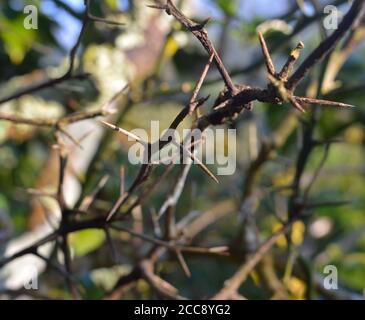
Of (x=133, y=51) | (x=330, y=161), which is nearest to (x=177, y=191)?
(x=133, y=51)

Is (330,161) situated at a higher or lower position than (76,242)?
higher

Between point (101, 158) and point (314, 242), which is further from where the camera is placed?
point (314, 242)

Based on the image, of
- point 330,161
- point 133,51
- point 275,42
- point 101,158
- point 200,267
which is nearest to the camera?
point 275,42

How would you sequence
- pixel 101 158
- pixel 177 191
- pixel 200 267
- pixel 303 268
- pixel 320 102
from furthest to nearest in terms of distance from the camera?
1. pixel 200 267
2. pixel 101 158
3. pixel 303 268
4. pixel 177 191
5. pixel 320 102

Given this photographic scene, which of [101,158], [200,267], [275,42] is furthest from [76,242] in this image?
[275,42]

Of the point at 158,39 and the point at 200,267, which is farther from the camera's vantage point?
the point at 200,267

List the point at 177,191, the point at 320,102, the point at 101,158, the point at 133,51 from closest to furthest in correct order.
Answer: the point at 320,102, the point at 177,191, the point at 101,158, the point at 133,51
